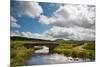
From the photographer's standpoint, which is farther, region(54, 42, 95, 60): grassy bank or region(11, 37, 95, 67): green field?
region(54, 42, 95, 60): grassy bank

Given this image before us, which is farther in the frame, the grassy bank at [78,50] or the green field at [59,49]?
the grassy bank at [78,50]

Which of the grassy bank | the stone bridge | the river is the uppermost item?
the stone bridge

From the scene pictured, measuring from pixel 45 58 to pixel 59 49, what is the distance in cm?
18

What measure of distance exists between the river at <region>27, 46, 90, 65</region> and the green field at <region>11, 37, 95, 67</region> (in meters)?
0.04

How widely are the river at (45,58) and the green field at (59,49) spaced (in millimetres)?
→ 42

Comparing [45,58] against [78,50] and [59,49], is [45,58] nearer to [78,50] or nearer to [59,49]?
[59,49]

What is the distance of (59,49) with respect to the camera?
2.17 m

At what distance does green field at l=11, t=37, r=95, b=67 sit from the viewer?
2041 millimetres

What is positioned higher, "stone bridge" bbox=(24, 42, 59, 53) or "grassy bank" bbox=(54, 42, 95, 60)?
"stone bridge" bbox=(24, 42, 59, 53)

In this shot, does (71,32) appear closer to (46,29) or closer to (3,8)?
(46,29)

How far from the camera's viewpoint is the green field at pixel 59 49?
2.04 meters

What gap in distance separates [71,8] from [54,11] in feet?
0.62

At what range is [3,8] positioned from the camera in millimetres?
2006

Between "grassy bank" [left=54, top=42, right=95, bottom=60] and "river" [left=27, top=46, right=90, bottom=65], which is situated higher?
"grassy bank" [left=54, top=42, right=95, bottom=60]
